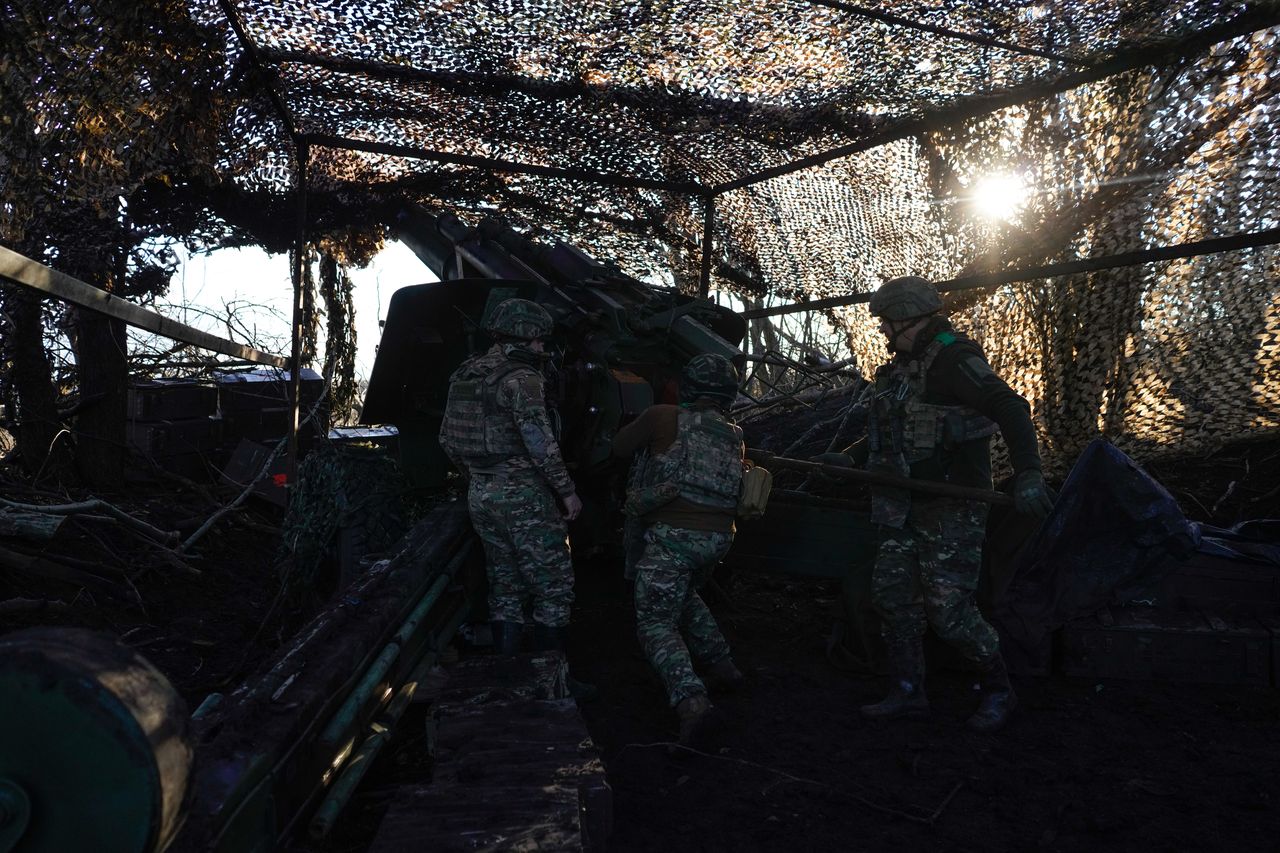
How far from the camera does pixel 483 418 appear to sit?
4.91m

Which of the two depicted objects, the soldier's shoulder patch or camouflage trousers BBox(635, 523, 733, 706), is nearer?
camouflage trousers BBox(635, 523, 733, 706)

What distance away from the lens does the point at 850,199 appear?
6168 mm

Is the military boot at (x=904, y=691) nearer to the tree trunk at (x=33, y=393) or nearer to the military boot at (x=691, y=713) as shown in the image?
the military boot at (x=691, y=713)

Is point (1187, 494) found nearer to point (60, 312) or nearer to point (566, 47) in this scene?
point (566, 47)

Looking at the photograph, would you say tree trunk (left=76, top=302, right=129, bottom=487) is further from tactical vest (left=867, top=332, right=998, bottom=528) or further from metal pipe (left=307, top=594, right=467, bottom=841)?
tactical vest (left=867, top=332, right=998, bottom=528)

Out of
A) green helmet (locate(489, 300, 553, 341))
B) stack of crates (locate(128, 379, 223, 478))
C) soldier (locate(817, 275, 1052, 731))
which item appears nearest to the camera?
soldier (locate(817, 275, 1052, 731))

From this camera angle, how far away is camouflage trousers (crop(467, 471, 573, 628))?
486cm

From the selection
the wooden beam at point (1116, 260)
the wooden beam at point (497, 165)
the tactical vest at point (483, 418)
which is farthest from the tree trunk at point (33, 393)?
the wooden beam at point (1116, 260)

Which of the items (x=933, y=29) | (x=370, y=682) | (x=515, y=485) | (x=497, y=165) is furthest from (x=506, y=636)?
(x=933, y=29)

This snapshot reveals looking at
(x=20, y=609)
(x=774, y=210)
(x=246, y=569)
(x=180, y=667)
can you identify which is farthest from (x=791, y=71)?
(x=246, y=569)

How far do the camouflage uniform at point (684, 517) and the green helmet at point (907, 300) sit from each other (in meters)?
0.93

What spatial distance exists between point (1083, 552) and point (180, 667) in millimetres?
4607

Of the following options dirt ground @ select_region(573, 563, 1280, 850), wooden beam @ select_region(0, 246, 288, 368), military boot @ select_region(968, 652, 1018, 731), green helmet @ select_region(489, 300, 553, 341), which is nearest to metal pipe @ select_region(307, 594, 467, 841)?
dirt ground @ select_region(573, 563, 1280, 850)

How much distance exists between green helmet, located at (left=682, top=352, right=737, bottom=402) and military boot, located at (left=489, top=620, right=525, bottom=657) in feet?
4.90
